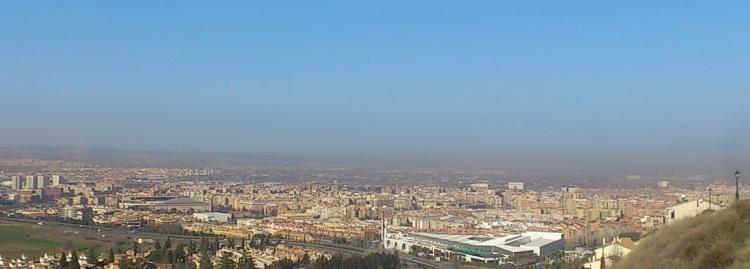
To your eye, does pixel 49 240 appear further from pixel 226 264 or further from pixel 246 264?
pixel 246 264

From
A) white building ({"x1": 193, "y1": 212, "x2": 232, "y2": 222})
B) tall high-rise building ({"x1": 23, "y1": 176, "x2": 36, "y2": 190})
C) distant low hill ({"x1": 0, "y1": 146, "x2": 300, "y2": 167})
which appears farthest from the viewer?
distant low hill ({"x1": 0, "y1": 146, "x2": 300, "y2": 167})

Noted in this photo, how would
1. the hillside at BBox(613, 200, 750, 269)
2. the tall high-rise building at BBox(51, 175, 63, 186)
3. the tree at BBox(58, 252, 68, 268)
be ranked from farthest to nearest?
the tall high-rise building at BBox(51, 175, 63, 186), the tree at BBox(58, 252, 68, 268), the hillside at BBox(613, 200, 750, 269)

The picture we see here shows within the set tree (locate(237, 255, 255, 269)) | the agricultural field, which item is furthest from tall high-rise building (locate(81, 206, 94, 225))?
tree (locate(237, 255, 255, 269))

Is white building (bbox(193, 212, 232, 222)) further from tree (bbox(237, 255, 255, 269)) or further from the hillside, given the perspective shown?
the hillside

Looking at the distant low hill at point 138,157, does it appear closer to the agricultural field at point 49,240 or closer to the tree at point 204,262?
the agricultural field at point 49,240

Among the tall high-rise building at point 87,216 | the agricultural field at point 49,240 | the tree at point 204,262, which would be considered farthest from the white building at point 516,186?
the tree at point 204,262

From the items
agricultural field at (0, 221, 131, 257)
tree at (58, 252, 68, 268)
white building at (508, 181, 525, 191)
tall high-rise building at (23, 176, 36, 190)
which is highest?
white building at (508, 181, 525, 191)

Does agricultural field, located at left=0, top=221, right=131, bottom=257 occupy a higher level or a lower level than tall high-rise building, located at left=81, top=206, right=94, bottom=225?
lower
